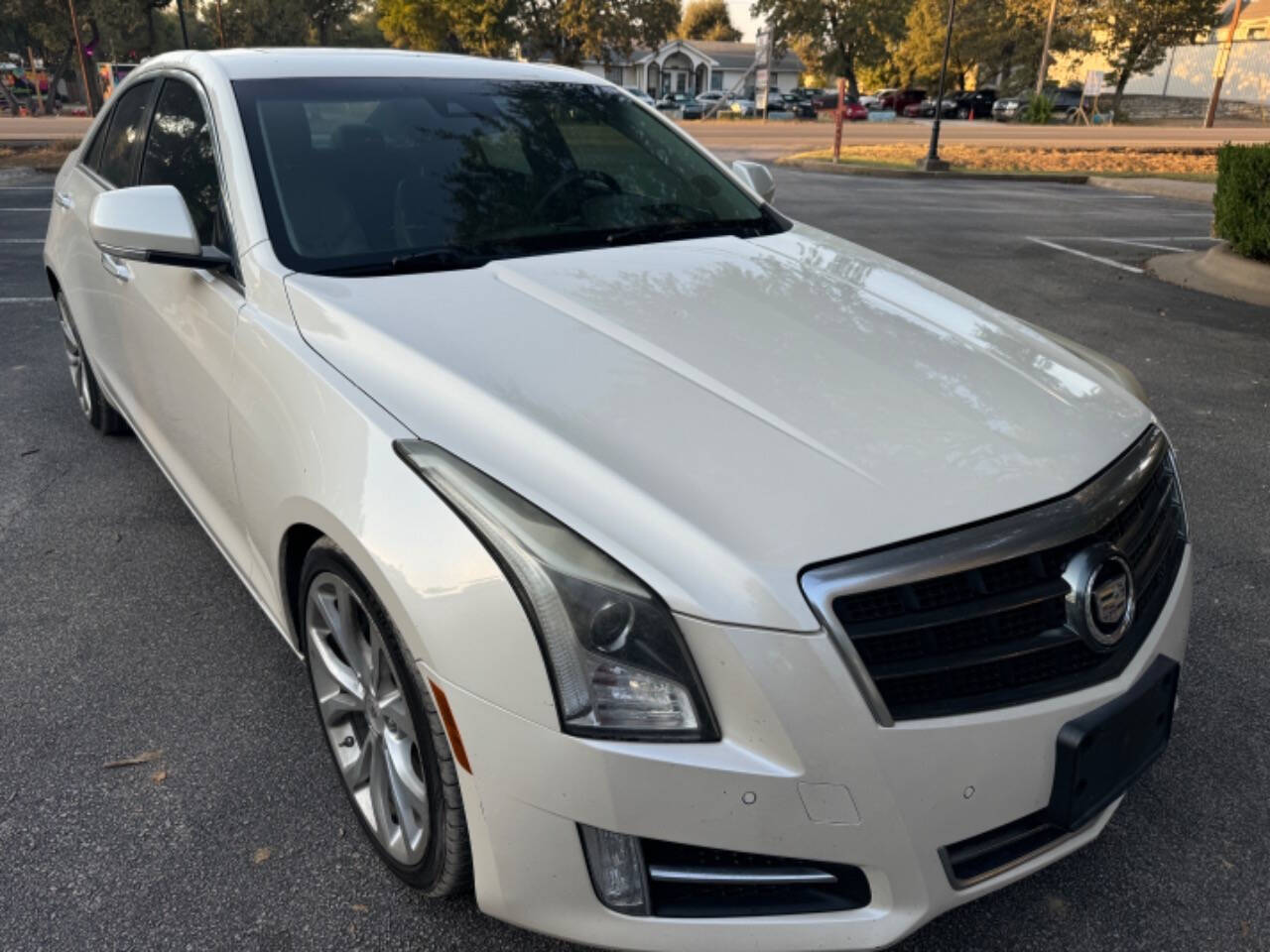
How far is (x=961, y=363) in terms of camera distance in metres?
2.25

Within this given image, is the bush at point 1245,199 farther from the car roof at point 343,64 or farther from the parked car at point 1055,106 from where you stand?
the parked car at point 1055,106

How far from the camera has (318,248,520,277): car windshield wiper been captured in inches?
99.1

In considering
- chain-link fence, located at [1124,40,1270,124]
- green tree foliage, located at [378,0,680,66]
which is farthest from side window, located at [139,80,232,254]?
chain-link fence, located at [1124,40,1270,124]

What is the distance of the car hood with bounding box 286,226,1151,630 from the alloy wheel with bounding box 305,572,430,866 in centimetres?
47

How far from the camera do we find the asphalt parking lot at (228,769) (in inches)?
80.1

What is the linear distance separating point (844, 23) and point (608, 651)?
6846 cm

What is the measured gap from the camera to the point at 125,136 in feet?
12.6

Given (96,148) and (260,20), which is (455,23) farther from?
(96,148)

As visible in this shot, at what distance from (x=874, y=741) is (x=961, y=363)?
1053mm

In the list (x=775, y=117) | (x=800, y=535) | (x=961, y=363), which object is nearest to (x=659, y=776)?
(x=800, y=535)

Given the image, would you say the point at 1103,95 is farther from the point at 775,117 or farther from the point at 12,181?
the point at 12,181

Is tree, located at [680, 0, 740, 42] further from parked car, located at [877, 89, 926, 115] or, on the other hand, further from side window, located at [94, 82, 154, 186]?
side window, located at [94, 82, 154, 186]

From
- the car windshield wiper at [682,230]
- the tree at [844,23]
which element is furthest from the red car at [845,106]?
the car windshield wiper at [682,230]

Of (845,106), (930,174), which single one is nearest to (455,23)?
(845,106)
